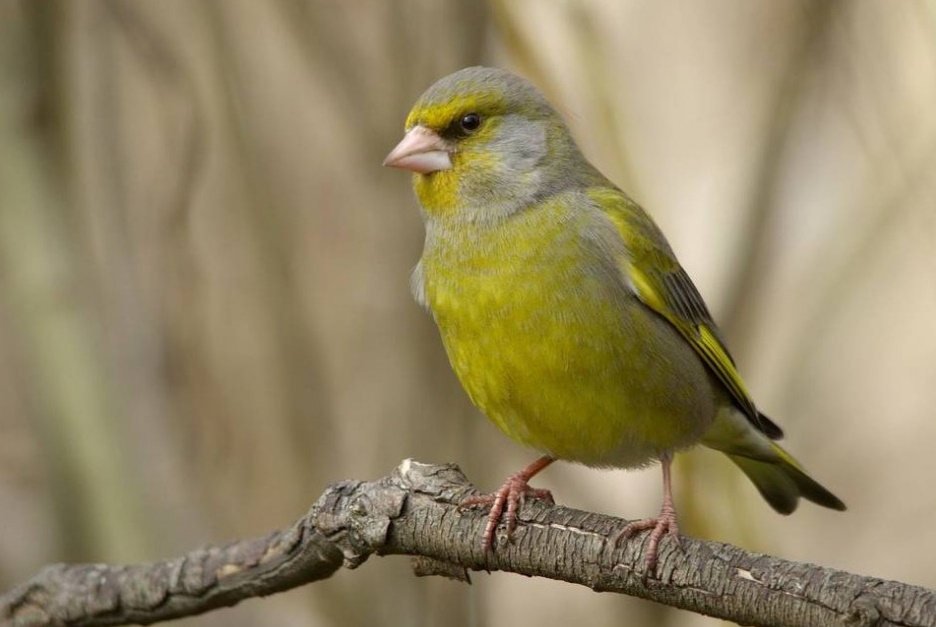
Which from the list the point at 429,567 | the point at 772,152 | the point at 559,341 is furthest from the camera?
the point at 772,152

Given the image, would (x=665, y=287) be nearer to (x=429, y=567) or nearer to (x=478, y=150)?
(x=478, y=150)

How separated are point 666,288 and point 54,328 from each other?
A: 213 cm

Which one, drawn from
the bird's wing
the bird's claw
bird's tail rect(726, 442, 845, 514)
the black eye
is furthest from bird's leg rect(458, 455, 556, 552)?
bird's tail rect(726, 442, 845, 514)

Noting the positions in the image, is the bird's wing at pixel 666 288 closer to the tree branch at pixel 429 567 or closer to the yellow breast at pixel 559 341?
the yellow breast at pixel 559 341

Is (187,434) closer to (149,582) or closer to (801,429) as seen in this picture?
(149,582)

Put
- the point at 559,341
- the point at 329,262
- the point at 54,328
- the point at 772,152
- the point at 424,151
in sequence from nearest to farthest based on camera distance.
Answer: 1. the point at 559,341
2. the point at 424,151
3. the point at 54,328
4. the point at 772,152
5. the point at 329,262

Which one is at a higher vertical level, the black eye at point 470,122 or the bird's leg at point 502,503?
the black eye at point 470,122

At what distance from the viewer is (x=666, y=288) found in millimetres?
4559

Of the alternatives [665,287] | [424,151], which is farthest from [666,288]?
[424,151]

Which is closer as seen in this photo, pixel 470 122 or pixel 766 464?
pixel 470 122

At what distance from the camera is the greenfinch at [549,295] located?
13.5 ft

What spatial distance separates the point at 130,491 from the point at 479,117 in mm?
1760

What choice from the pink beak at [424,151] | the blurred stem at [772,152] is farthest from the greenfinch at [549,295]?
the blurred stem at [772,152]

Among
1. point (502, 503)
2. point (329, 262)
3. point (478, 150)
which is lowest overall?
point (502, 503)
